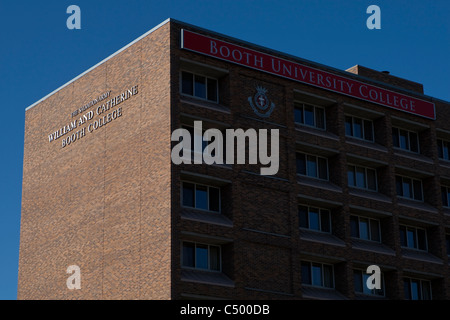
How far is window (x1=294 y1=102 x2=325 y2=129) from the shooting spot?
57.0 metres

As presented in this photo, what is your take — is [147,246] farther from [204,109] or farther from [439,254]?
[439,254]

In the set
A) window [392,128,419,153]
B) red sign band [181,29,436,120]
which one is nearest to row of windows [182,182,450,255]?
window [392,128,419,153]

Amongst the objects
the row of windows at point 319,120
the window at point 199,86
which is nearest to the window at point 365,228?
the row of windows at point 319,120

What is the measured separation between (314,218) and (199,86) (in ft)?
34.4

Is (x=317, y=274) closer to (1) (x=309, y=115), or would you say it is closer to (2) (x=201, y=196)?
(2) (x=201, y=196)

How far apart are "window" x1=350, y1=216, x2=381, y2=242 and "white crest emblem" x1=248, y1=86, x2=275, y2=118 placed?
885cm

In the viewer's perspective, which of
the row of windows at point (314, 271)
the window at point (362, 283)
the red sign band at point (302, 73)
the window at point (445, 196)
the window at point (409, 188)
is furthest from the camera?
the window at point (445, 196)

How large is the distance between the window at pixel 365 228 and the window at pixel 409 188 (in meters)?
3.37

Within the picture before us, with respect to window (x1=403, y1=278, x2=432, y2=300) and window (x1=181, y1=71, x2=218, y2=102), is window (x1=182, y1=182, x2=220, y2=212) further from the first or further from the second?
window (x1=403, y1=278, x2=432, y2=300)

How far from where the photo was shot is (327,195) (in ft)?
183

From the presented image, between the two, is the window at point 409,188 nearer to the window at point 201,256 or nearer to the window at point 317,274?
the window at point 317,274

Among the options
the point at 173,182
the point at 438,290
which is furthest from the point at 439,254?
the point at 173,182

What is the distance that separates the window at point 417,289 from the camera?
192 ft
